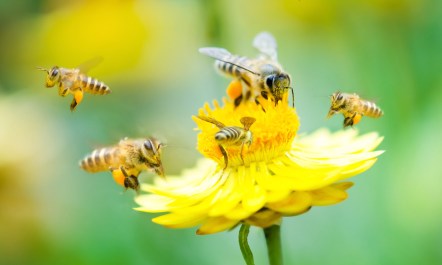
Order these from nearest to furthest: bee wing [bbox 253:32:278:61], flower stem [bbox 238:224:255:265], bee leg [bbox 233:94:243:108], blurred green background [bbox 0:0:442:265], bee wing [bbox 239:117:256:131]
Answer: flower stem [bbox 238:224:255:265], bee wing [bbox 239:117:256:131], bee leg [bbox 233:94:243:108], bee wing [bbox 253:32:278:61], blurred green background [bbox 0:0:442:265]

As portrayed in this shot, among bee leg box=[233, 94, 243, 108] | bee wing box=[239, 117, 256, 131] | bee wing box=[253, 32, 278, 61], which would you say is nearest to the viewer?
bee wing box=[239, 117, 256, 131]

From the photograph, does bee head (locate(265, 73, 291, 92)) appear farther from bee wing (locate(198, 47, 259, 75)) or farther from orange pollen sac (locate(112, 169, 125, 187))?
orange pollen sac (locate(112, 169, 125, 187))

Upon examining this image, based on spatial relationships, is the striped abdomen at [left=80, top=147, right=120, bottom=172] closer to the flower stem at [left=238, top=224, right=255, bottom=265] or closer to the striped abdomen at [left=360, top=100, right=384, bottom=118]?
the flower stem at [left=238, top=224, right=255, bottom=265]

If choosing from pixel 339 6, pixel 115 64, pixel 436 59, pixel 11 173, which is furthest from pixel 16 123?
pixel 436 59

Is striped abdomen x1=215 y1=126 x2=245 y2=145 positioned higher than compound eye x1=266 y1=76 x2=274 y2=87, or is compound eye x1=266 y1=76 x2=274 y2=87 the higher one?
compound eye x1=266 y1=76 x2=274 y2=87

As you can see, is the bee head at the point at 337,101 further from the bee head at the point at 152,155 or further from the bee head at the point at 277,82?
the bee head at the point at 152,155

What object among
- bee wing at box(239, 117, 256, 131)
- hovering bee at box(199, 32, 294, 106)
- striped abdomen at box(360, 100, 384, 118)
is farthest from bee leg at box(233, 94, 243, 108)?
striped abdomen at box(360, 100, 384, 118)

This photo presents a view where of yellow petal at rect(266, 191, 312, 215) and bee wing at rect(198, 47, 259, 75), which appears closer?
yellow petal at rect(266, 191, 312, 215)

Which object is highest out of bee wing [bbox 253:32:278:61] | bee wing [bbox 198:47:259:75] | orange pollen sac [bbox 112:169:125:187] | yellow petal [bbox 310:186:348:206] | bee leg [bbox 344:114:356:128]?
bee wing [bbox 253:32:278:61]
